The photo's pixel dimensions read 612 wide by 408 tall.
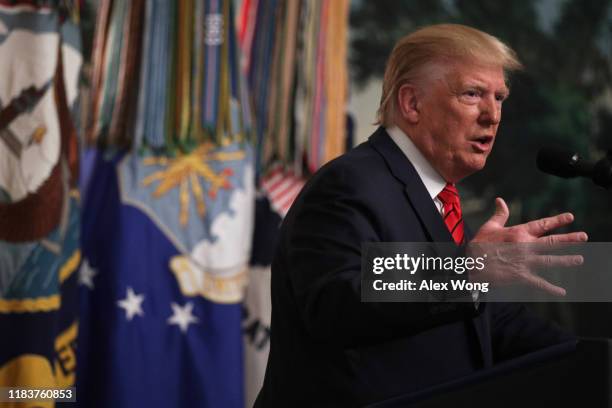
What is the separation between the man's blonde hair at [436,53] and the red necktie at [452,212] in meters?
0.18

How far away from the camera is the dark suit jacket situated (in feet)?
4.84

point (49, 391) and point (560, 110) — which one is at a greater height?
point (560, 110)

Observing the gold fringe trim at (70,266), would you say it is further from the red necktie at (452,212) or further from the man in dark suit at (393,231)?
the red necktie at (452,212)

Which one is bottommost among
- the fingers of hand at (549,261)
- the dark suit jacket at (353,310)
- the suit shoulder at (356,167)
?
the dark suit jacket at (353,310)

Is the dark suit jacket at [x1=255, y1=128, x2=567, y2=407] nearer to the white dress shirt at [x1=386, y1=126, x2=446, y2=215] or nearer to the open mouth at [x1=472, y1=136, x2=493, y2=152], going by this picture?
the white dress shirt at [x1=386, y1=126, x2=446, y2=215]

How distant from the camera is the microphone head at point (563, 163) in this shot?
158 centimetres

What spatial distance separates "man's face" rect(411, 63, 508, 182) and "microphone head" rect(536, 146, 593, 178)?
5.6 inches

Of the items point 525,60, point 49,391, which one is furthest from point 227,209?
point 525,60

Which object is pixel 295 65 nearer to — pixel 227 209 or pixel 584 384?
pixel 227 209

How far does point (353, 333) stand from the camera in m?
1.48

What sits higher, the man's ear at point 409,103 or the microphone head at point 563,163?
the man's ear at point 409,103

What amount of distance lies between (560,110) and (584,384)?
4.49 m

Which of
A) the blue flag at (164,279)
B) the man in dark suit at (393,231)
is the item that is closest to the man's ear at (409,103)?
the man in dark suit at (393,231)

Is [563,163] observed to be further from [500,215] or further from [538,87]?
[538,87]
